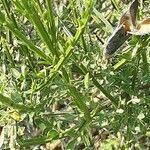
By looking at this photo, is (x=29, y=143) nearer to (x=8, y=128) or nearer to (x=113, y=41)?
(x=8, y=128)

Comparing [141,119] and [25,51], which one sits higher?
[25,51]

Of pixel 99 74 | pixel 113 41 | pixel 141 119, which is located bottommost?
pixel 141 119

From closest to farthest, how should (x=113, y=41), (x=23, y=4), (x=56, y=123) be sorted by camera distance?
(x=23, y=4)
(x=113, y=41)
(x=56, y=123)

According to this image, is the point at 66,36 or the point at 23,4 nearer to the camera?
the point at 23,4

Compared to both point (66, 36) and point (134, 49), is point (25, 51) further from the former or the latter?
point (134, 49)

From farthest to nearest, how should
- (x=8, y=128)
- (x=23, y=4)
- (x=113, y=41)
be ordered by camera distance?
1. (x=8, y=128)
2. (x=113, y=41)
3. (x=23, y=4)

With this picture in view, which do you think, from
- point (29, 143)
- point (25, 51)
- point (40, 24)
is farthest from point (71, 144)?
point (40, 24)

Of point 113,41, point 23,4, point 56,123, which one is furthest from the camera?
point 56,123

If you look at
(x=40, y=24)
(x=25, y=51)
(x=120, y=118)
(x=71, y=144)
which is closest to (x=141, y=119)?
(x=120, y=118)

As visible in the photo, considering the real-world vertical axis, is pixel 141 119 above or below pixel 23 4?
below
